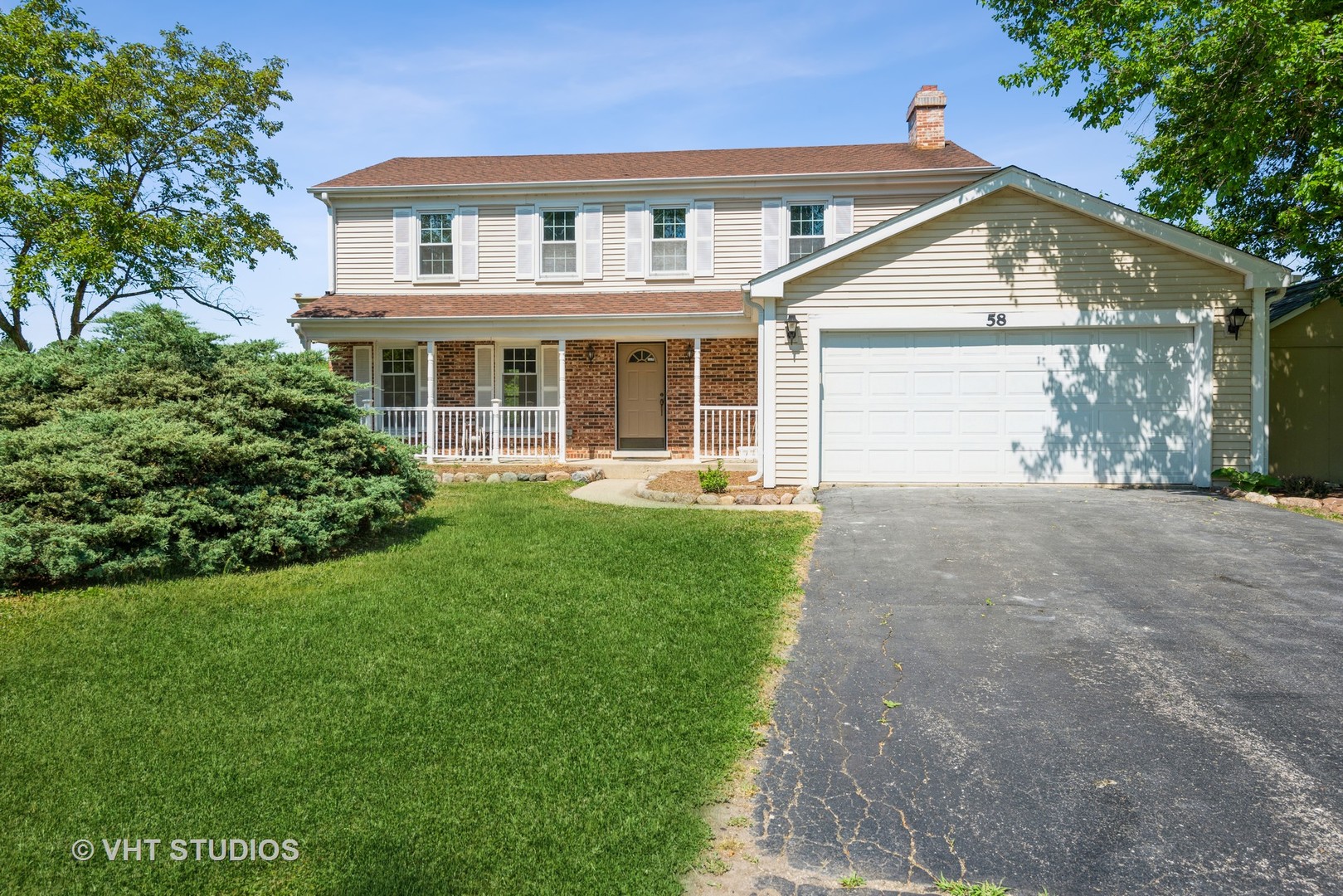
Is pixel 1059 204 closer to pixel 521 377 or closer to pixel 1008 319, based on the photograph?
pixel 1008 319

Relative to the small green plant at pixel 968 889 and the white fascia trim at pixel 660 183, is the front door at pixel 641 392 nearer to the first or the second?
the white fascia trim at pixel 660 183

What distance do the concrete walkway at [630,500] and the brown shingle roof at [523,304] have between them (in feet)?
12.7

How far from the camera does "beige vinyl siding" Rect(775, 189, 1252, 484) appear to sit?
11180 millimetres

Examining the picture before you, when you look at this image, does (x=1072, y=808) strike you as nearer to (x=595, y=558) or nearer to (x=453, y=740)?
(x=453, y=740)

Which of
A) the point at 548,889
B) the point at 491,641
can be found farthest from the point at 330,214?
the point at 548,889

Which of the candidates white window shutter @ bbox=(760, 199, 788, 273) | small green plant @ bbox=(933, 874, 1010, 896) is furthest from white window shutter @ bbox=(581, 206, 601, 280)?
small green plant @ bbox=(933, 874, 1010, 896)

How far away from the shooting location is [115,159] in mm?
16625

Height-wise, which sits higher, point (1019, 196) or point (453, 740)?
point (1019, 196)

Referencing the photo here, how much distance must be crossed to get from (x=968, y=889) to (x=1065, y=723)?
5.26 ft

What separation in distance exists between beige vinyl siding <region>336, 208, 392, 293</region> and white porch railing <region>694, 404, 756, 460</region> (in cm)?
781

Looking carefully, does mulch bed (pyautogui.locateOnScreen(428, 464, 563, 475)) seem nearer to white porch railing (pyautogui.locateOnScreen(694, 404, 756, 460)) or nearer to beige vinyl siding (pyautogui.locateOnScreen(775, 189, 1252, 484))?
white porch railing (pyautogui.locateOnScreen(694, 404, 756, 460))

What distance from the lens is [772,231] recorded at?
16.9 m

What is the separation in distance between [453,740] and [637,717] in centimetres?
92

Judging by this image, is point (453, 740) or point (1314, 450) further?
point (1314, 450)
